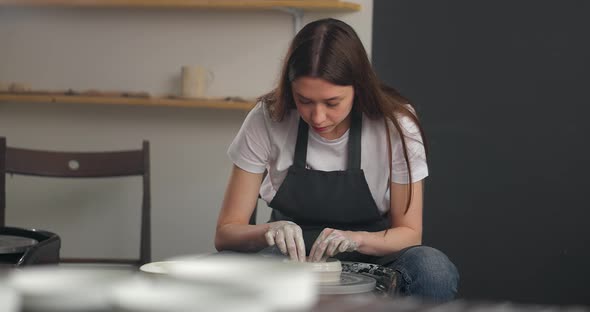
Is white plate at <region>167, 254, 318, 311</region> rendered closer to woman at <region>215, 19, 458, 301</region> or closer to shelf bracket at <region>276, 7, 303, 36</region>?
woman at <region>215, 19, 458, 301</region>

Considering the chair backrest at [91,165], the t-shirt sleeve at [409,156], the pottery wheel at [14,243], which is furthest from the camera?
the chair backrest at [91,165]

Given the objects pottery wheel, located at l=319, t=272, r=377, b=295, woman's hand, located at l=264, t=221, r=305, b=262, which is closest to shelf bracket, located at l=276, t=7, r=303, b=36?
woman's hand, located at l=264, t=221, r=305, b=262

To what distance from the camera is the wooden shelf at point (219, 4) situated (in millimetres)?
3061

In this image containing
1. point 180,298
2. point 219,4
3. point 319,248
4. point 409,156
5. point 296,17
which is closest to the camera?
point 180,298

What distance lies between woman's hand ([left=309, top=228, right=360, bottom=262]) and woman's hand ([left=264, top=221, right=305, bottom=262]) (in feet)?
0.09

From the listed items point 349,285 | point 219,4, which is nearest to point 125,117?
point 219,4

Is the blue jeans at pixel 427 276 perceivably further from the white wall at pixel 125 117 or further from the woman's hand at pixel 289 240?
the white wall at pixel 125 117

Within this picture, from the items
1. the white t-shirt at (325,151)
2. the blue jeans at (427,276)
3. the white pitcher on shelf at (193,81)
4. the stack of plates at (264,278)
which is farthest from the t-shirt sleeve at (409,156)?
the stack of plates at (264,278)

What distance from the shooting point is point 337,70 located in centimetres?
211

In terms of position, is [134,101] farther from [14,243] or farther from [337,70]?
[337,70]

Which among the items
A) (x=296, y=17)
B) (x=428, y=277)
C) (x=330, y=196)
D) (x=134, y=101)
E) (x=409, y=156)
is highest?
(x=296, y=17)

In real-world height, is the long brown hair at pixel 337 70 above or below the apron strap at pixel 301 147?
above

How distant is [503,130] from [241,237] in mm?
1295

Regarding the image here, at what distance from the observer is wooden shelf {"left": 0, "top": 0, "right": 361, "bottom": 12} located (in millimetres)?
Result: 3061
